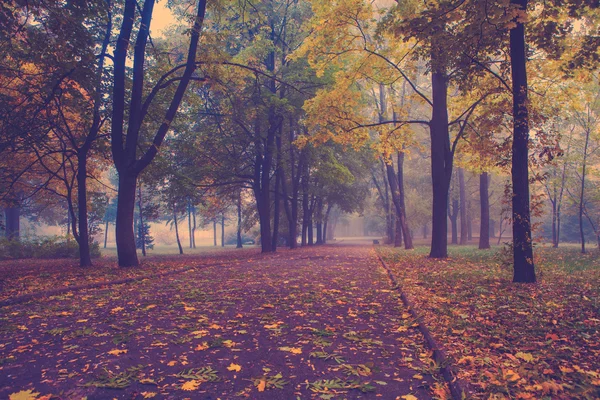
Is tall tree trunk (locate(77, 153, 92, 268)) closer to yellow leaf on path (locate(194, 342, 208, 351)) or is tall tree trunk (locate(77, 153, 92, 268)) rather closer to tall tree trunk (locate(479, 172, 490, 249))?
yellow leaf on path (locate(194, 342, 208, 351))

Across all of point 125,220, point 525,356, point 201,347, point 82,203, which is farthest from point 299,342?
point 82,203

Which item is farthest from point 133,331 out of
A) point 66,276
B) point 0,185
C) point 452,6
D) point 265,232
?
point 265,232

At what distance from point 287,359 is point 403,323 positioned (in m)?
2.07

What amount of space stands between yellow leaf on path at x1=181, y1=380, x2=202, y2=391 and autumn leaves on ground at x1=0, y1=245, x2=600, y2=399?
0.04 ft

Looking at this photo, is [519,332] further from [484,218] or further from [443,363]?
[484,218]

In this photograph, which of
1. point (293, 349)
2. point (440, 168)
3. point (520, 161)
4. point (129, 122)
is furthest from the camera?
point (440, 168)

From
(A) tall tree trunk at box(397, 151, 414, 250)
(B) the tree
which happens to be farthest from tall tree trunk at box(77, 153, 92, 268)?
(A) tall tree trunk at box(397, 151, 414, 250)

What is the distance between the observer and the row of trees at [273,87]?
8250mm

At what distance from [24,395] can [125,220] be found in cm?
1029

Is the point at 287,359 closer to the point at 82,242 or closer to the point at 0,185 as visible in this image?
the point at 82,242

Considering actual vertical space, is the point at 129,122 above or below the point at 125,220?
above

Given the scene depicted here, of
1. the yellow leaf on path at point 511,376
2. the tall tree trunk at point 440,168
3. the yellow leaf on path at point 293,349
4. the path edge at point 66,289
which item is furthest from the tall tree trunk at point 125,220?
the yellow leaf on path at point 511,376

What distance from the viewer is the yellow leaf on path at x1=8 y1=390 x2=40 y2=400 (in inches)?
119

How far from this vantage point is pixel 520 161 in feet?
26.2
